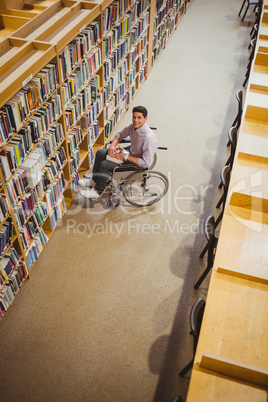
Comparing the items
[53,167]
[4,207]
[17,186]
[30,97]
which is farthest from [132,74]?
[4,207]

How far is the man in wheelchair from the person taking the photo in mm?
3719

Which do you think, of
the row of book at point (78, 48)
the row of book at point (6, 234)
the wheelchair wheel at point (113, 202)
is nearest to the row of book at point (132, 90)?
the row of book at point (78, 48)

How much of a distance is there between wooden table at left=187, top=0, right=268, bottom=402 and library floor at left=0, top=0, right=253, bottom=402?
80 centimetres

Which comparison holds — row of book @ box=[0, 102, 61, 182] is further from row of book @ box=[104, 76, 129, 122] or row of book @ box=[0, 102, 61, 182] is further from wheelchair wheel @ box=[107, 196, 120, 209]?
row of book @ box=[104, 76, 129, 122]

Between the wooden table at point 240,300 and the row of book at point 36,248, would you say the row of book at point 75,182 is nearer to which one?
the row of book at point 36,248

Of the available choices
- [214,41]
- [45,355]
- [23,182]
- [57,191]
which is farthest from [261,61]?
[45,355]

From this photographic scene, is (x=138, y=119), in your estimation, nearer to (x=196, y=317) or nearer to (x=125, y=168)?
(x=125, y=168)

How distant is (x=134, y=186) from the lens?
4488 mm

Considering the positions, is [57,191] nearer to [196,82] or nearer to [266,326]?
[266,326]

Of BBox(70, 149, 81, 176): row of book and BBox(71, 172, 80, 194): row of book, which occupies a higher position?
BBox(70, 149, 81, 176): row of book

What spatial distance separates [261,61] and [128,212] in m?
3.11

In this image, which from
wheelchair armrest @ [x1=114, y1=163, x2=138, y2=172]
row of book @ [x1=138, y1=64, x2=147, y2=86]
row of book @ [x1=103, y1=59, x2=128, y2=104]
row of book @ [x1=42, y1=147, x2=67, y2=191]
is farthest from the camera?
row of book @ [x1=138, y1=64, x2=147, y2=86]

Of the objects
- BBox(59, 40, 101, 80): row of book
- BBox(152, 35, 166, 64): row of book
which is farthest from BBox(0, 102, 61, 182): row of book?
BBox(152, 35, 166, 64): row of book

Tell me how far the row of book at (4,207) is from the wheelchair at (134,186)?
1290 millimetres
